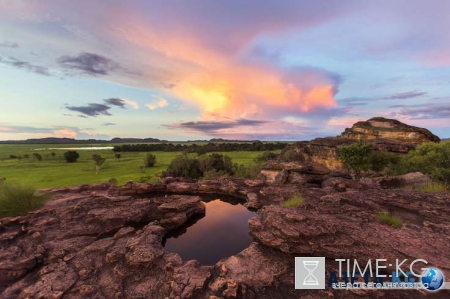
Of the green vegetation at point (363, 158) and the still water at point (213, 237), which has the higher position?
the green vegetation at point (363, 158)

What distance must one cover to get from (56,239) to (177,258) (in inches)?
324

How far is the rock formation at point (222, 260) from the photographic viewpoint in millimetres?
8484

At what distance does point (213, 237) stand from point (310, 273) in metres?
7.60

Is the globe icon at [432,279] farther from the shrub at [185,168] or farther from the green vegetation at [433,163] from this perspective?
the shrub at [185,168]

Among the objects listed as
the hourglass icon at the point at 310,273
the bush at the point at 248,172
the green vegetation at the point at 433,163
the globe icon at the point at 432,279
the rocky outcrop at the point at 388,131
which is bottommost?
the bush at the point at 248,172

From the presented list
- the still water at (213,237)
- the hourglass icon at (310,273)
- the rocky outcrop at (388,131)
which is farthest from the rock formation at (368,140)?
the hourglass icon at (310,273)

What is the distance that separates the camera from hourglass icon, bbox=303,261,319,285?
892 cm

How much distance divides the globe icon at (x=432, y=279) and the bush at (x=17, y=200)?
2502 cm

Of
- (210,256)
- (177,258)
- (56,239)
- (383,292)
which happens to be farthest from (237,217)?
(56,239)

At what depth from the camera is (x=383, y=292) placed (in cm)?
811

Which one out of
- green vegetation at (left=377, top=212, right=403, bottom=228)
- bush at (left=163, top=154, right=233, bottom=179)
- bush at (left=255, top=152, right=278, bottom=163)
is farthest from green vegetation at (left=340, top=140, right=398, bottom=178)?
bush at (left=255, top=152, right=278, bottom=163)

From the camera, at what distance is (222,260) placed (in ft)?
35.0

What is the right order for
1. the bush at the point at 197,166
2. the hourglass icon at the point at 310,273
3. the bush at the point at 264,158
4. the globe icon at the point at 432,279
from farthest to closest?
the bush at the point at 264,158 → the bush at the point at 197,166 → the hourglass icon at the point at 310,273 → the globe icon at the point at 432,279

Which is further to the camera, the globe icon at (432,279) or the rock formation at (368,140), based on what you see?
the rock formation at (368,140)
